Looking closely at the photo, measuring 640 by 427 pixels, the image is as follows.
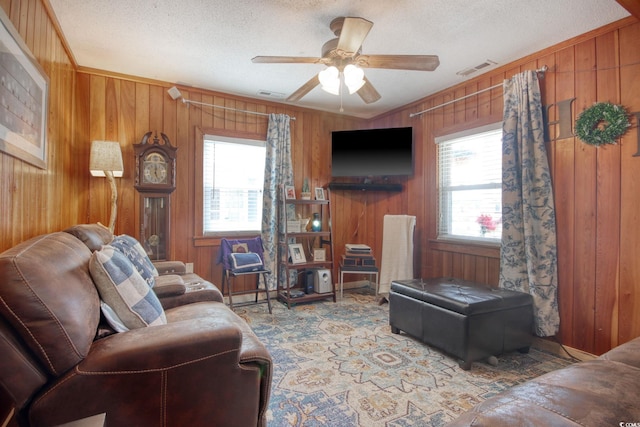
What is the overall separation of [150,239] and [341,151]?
8.28ft

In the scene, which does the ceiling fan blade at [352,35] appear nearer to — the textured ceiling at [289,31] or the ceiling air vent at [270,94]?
the textured ceiling at [289,31]

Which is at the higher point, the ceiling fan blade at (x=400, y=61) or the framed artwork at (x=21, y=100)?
the ceiling fan blade at (x=400, y=61)

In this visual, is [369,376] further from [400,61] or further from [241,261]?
[400,61]

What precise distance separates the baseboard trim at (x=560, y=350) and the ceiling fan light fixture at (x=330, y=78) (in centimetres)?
266

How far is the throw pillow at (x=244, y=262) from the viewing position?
3389 mm

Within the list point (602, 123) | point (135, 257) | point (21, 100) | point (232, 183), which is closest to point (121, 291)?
point (135, 257)

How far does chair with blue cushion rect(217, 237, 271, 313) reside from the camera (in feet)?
11.2

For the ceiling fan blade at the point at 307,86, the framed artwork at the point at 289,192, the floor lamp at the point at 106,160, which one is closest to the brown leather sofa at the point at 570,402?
the ceiling fan blade at the point at 307,86

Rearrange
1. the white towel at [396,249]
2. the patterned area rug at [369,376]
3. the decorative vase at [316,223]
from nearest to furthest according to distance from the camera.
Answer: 1. the patterned area rug at [369,376]
2. the white towel at [396,249]
3. the decorative vase at [316,223]

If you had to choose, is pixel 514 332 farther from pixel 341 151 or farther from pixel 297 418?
pixel 341 151

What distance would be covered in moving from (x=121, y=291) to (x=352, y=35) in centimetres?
188

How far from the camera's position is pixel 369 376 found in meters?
2.13

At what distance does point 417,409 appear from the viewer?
5.86 feet

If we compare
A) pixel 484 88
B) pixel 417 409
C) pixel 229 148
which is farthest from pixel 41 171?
pixel 484 88
